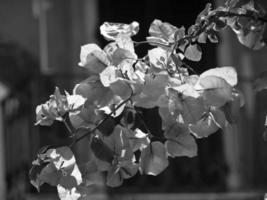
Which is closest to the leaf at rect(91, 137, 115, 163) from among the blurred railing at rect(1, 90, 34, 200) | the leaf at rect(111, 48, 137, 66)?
the leaf at rect(111, 48, 137, 66)

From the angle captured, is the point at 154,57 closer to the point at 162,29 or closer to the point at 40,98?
the point at 162,29

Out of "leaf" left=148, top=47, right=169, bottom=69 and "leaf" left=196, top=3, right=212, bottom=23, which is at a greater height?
"leaf" left=196, top=3, right=212, bottom=23

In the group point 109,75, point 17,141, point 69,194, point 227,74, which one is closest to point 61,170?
point 69,194

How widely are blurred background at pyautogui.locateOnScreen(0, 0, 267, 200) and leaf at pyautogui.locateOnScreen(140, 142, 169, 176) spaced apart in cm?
437

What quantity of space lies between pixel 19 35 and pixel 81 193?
20.2ft

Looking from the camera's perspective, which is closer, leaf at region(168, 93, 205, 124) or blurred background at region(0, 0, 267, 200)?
leaf at region(168, 93, 205, 124)

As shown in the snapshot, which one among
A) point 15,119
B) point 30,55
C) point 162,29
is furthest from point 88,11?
point 162,29

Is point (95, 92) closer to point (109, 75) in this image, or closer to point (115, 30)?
point (109, 75)

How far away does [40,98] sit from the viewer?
5695mm

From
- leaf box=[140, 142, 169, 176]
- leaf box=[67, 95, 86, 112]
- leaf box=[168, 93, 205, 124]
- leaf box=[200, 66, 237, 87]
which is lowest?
leaf box=[140, 142, 169, 176]

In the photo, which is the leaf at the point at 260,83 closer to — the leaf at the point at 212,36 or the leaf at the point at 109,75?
the leaf at the point at 212,36

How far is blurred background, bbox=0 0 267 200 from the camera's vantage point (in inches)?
226

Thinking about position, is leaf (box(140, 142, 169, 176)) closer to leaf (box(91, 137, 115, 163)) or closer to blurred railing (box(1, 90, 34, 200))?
leaf (box(91, 137, 115, 163))

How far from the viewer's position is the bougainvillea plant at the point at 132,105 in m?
0.97
